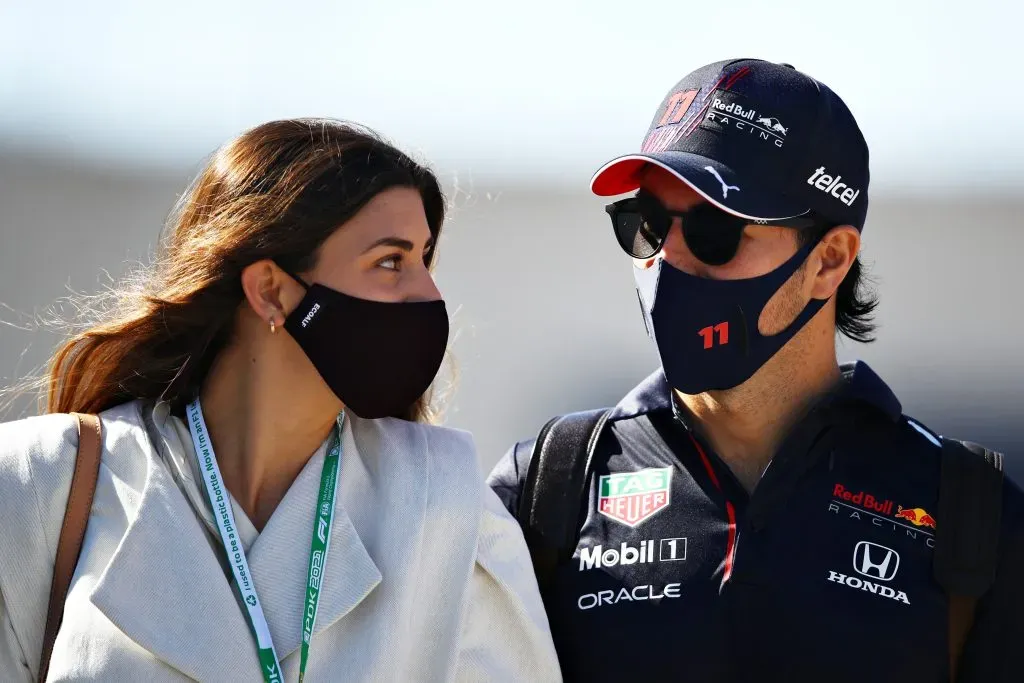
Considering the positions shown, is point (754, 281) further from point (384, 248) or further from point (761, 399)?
point (384, 248)

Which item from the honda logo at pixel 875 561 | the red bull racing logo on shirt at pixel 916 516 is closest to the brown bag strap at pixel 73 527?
the honda logo at pixel 875 561

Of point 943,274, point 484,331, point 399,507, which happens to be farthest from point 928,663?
point 943,274

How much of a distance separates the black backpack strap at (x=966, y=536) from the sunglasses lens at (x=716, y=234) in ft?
2.23

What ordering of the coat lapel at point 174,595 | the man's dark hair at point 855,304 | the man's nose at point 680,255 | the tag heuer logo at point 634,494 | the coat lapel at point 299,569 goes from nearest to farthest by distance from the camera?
the coat lapel at point 174,595 < the coat lapel at point 299,569 < the tag heuer logo at point 634,494 < the man's nose at point 680,255 < the man's dark hair at point 855,304

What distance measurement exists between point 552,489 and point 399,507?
14.2 inches

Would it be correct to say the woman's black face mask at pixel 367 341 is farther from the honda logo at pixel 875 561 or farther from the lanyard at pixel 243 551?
the honda logo at pixel 875 561

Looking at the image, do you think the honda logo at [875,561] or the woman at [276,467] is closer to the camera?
the woman at [276,467]

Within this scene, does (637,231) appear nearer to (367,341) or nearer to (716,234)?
(716,234)

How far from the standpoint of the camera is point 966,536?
2764 millimetres

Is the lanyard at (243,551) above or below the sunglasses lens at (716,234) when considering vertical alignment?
below

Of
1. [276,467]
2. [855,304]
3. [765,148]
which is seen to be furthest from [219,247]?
[855,304]

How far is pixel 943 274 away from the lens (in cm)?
1205

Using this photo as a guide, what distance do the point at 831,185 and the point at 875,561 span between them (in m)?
0.88

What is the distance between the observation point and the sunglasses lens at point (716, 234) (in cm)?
307
